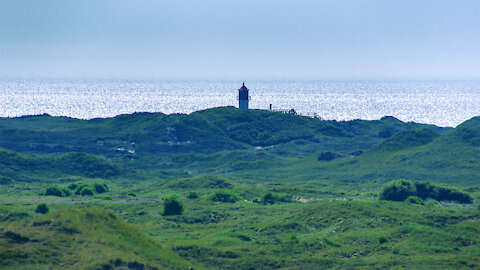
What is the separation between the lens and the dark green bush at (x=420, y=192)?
63.4 meters

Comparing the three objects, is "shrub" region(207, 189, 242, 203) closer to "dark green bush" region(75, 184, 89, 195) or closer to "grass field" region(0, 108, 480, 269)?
"grass field" region(0, 108, 480, 269)

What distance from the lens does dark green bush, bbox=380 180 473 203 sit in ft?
208

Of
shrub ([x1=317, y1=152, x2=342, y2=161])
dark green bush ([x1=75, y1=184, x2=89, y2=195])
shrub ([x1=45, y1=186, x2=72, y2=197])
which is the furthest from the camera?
shrub ([x1=317, y1=152, x2=342, y2=161])

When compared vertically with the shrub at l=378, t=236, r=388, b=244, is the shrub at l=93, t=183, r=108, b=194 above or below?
below

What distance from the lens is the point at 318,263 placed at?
123 feet

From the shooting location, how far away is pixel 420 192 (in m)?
65.4

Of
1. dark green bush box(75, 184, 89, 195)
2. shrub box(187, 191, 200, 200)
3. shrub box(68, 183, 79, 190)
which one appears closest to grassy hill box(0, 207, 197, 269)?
shrub box(187, 191, 200, 200)

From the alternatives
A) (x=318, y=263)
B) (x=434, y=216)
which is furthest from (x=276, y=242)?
(x=434, y=216)

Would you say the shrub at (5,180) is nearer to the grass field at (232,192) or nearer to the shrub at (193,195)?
the grass field at (232,192)

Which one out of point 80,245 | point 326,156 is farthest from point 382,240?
point 326,156

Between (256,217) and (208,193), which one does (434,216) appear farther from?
(208,193)

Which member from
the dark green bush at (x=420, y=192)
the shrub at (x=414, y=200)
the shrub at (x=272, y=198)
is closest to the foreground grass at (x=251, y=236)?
the shrub at (x=414, y=200)

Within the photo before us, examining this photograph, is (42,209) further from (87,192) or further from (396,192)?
(396,192)

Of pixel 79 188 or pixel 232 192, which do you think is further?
pixel 79 188
